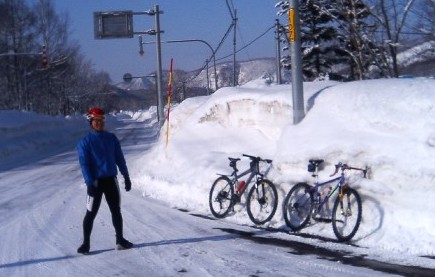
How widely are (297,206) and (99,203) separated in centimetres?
299

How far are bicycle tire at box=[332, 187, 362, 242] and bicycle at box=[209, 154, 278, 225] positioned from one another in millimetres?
1328

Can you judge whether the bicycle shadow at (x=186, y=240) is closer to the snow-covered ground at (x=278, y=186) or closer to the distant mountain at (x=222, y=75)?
the snow-covered ground at (x=278, y=186)

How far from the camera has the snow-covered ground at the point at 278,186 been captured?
24.6 feet

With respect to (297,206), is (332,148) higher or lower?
higher

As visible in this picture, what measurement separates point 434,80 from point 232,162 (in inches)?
141

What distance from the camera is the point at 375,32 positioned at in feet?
55.5

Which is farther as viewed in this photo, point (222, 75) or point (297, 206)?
point (222, 75)

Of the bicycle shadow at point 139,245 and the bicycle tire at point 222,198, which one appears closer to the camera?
the bicycle shadow at point 139,245

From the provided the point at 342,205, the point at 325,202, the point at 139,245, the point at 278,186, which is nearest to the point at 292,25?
the point at 278,186

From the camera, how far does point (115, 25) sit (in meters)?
26.0

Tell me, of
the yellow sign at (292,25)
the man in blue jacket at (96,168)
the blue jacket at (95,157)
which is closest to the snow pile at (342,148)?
the yellow sign at (292,25)

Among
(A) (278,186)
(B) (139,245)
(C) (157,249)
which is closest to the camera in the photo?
(C) (157,249)

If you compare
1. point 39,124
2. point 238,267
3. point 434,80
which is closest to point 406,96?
point 434,80

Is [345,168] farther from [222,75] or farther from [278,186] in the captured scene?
[222,75]
